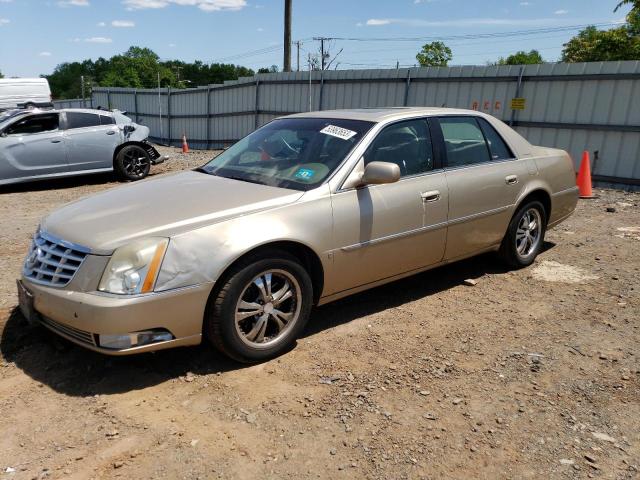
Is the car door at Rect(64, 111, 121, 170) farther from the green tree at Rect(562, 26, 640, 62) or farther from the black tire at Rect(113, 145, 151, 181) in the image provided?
the green tree at Rect(562, 26, 640, 62)

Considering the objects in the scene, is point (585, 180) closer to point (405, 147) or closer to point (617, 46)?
point (405, 147)

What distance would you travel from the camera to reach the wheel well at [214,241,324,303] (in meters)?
3.42

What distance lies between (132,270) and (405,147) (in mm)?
2350

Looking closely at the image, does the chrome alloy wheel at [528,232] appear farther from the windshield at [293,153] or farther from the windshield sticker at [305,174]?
the windshield sticker at [305,174]

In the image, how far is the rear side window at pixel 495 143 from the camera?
16.8 feet

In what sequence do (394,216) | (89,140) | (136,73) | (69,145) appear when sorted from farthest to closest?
(136,73), (89,140), (69,145), (394,216)

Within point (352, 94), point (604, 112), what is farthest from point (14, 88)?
point (604, 112)

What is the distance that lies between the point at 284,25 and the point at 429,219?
63.7ft

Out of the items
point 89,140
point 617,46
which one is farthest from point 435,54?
point 89,140

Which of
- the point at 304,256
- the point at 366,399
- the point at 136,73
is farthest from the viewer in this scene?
the point at 136,73

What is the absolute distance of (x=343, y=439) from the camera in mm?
2840

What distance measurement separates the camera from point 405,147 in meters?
4.42

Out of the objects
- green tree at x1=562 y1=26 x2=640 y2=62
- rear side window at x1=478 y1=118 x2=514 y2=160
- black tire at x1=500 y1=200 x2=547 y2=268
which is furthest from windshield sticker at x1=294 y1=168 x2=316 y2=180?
green tree at x1=562 y1=26 x2=640 y2=62

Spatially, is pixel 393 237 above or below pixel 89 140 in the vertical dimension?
above
